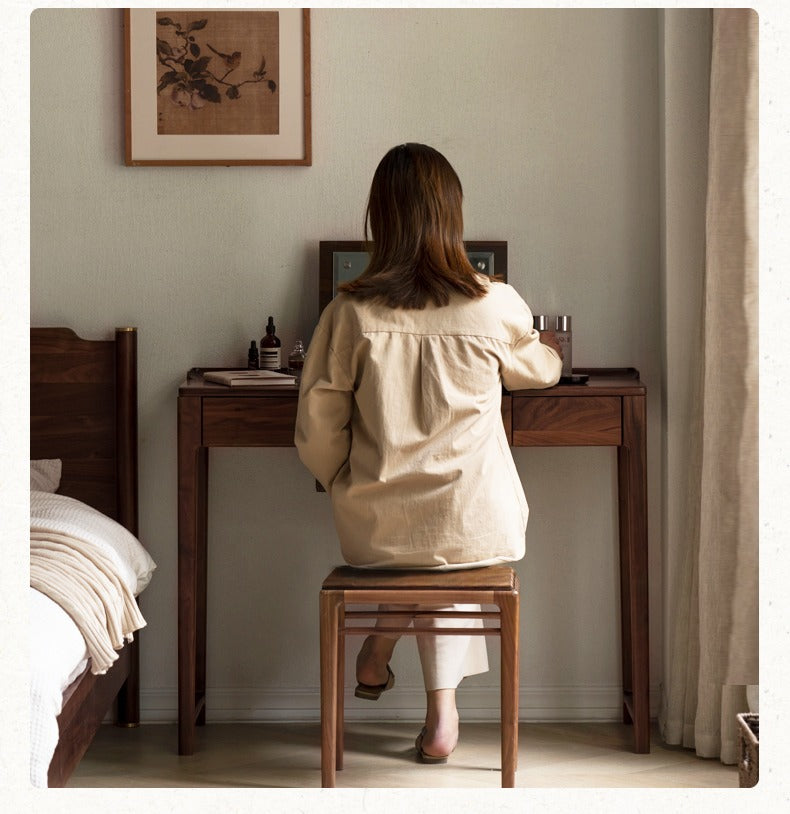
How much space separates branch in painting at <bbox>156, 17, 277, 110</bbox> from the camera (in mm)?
3029

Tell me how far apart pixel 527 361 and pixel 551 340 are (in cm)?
27

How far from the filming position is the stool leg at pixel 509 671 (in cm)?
228

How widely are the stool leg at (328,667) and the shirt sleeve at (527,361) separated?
2.23ft

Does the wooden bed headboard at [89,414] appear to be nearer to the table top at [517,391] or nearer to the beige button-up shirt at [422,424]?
the table top at [517,391]

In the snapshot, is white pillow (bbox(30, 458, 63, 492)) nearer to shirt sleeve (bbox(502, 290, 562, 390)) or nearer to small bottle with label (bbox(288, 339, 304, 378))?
small bottle with label (bbox(288, 339, 304, 378))

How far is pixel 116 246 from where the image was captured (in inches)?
121

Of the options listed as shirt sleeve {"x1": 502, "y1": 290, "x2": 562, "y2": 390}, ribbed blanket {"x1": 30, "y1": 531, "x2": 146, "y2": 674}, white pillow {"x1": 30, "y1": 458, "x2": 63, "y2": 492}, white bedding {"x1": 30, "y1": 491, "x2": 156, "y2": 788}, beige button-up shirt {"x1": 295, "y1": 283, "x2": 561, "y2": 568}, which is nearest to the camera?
white bedding {"x1": 30, "y1": 491, "x2": 156, "y2": 788}

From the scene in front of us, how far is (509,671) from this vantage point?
2.28 m

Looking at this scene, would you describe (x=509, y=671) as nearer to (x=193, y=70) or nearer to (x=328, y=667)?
(x=328, y=667)

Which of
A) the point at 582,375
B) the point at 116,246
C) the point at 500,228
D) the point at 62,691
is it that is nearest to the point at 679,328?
the point at 582,375

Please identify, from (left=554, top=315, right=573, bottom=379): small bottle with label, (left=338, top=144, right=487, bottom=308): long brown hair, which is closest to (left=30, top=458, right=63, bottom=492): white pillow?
(left=338, top=144, right=487, bottom=308): long brown hair

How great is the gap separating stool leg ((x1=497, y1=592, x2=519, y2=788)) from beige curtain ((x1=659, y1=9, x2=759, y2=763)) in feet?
1.98

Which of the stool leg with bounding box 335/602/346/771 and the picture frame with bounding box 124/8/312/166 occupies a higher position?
the picture frame with bounding box 124/8/312/166
